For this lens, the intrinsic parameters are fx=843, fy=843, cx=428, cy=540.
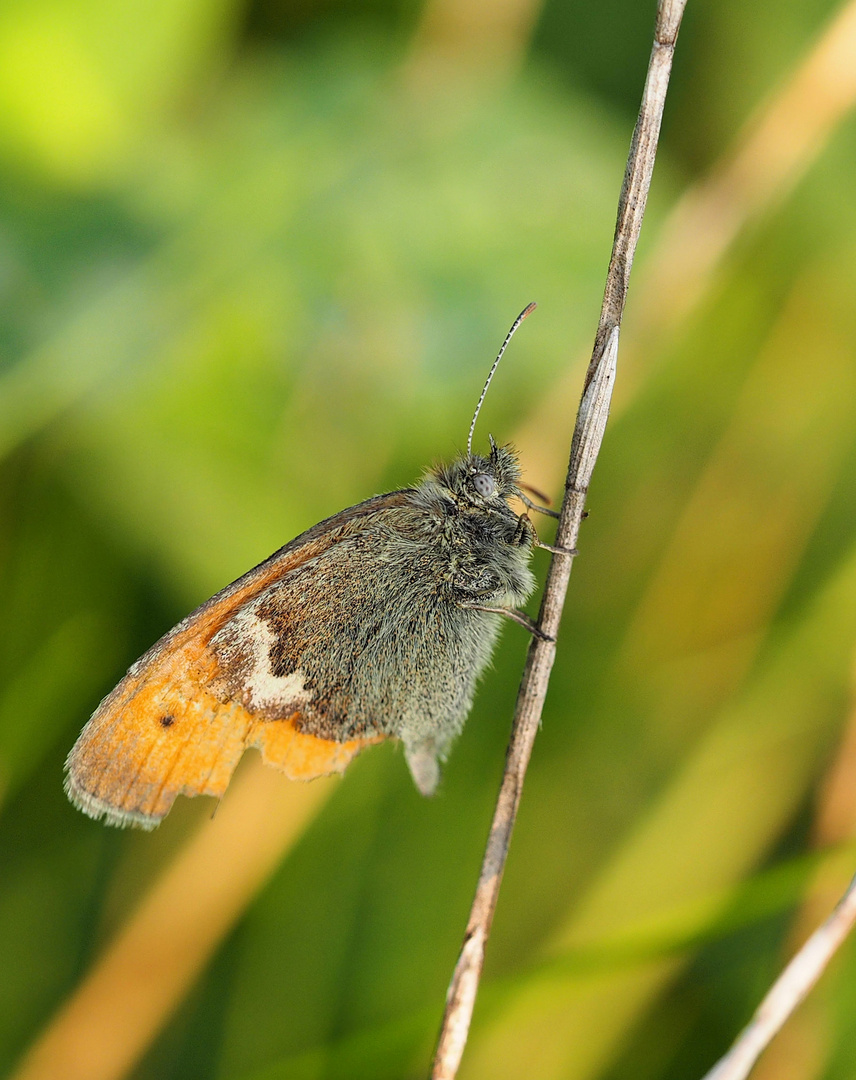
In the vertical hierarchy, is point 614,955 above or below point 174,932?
above

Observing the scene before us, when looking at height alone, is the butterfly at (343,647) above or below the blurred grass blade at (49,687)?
above

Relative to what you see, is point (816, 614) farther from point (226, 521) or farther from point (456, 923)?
point (226, 521)

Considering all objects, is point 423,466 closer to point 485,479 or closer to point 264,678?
point 485,479

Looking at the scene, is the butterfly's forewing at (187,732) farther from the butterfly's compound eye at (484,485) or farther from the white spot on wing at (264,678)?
the butterfly's compound eye at (484,485)

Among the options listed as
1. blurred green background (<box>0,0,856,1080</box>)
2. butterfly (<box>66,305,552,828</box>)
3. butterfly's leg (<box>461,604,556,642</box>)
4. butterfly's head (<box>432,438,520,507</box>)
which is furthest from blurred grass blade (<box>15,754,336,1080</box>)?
butterfly's head (<box>432,438,520,507</box>)

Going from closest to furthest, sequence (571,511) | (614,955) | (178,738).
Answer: (571,511) < (178,738) < (614,955)

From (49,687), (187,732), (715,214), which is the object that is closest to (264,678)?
(187,732)

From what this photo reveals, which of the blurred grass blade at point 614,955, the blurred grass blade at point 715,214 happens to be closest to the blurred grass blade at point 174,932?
the blurred grass blade at point 614,955
